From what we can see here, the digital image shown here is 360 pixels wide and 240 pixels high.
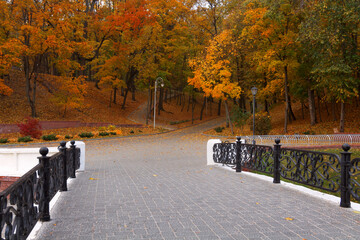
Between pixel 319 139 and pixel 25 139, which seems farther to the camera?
pixel 25 139

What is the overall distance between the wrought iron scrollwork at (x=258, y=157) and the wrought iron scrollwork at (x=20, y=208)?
6141 mm

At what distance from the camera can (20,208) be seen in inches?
143

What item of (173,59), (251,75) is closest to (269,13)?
(251,75)

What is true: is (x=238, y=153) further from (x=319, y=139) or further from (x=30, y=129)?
(x=30, y=129)

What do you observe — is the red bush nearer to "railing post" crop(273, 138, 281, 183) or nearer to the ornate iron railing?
the ornate iron railing

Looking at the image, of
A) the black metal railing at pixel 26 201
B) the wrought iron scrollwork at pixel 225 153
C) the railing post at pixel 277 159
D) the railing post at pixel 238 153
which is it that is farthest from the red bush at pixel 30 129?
the railing post at pixel 277 159

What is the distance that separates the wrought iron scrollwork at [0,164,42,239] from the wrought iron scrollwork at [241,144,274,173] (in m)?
6.14

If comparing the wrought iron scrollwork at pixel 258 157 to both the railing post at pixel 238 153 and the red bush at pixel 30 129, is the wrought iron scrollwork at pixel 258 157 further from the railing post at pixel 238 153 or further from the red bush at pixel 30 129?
the red bush at pixel 30 129

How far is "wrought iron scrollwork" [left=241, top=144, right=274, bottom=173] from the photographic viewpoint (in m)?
8.57

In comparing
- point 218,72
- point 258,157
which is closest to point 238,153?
point 258,157

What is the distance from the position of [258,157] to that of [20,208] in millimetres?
6924

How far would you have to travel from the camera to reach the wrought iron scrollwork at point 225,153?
36.1 ft

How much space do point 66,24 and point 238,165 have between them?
23941 millimetres

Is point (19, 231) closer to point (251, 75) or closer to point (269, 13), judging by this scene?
point (269, 13)
